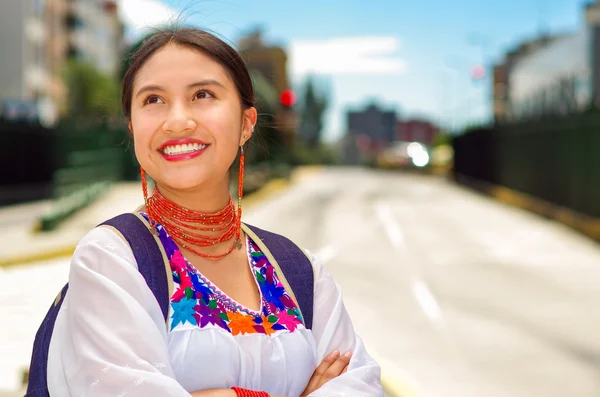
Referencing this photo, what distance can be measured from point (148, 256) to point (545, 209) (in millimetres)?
21664

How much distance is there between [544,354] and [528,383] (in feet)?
3.68

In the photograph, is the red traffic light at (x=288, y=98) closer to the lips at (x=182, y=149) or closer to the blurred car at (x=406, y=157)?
the blurred car at (x=406, y=157)

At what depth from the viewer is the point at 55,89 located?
68000 millimetres

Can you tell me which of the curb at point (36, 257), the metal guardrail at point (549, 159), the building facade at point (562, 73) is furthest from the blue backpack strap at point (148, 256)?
the building facade at point (562, 73)

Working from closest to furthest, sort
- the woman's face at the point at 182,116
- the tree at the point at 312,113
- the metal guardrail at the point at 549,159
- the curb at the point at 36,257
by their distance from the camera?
the woman's face at the point at 182,116 < the curb at the point at 36,257 < the metal guardrail at the point at 549,159 < the tree at the point at 312,113

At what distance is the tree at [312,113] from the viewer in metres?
96.1

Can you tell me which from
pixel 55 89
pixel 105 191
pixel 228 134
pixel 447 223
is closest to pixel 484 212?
pixel 447 223

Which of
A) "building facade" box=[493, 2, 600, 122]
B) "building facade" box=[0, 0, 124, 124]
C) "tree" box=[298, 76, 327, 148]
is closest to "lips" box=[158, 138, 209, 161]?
"building facade" box=[493, 2, 600, 122]

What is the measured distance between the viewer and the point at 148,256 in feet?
6.82

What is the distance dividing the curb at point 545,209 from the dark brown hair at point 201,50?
1619 cm

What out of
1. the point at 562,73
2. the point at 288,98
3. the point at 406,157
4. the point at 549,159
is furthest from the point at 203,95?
the point at 406,157

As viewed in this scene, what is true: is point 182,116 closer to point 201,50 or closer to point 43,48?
point 201,50

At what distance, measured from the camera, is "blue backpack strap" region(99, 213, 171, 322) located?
6.73 feet

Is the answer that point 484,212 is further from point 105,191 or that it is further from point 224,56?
point 224,56
